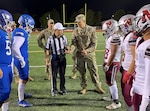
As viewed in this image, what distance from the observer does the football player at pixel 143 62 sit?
2.75 metres

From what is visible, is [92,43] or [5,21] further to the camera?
[92,43]

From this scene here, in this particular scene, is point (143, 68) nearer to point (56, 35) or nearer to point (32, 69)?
point (56, 35)

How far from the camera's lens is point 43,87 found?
286 inches

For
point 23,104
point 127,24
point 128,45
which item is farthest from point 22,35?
point 128,45

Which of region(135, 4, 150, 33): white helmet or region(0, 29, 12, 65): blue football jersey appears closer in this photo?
region(135, 4, 150, 33): white helmet

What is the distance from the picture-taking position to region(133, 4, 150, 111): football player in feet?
9.01

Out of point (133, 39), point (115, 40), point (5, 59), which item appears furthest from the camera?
point (115, 40)

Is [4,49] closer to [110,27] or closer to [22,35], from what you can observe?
[22,35]

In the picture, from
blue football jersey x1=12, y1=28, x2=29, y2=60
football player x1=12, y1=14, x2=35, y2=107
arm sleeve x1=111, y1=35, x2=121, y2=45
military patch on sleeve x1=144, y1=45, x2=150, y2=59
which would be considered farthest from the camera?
blue football jersey x1=12, y1=28, x2=29, y2=60

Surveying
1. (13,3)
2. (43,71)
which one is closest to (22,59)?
(43,71)

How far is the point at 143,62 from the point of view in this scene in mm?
2902

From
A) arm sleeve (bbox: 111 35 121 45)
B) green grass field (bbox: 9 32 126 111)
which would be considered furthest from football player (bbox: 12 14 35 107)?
arm sleeve (bbox: 111 35 121 45)

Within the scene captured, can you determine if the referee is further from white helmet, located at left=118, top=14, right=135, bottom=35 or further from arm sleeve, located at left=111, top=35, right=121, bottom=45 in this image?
white helmet, located at left=118, top=14, right=135, bottom=35

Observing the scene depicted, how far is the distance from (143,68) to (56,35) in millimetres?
3776
